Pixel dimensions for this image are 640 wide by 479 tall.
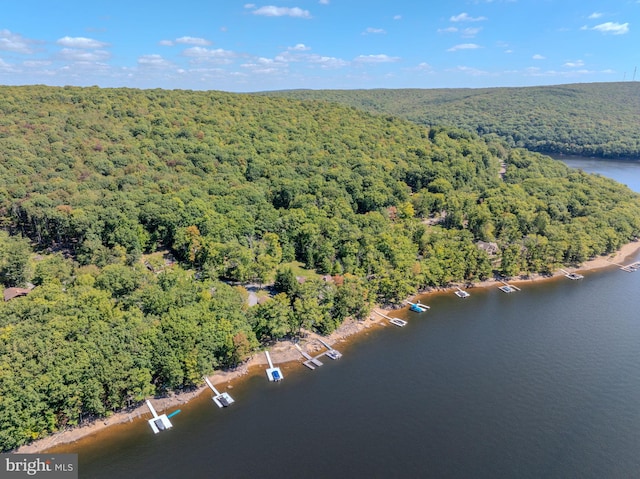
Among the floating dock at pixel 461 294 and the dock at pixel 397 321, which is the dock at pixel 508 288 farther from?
the dock at pixel 397 321

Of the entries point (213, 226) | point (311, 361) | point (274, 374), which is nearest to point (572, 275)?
point (311, 361)

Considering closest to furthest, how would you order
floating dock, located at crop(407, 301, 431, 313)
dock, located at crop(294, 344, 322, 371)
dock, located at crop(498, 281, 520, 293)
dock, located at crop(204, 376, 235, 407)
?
dock, located at crop(204, 376, 235, 407) → dock, located at crop(294, 344, 322, 371) → floating dock, located at crop(407, 301, 431, 313) → dock, located at crop(498, 281, 520, 293)

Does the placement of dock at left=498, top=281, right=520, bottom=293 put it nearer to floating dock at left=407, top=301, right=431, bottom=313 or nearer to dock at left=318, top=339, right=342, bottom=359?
floating dock at left=407, top=301, right=431, bottom=313

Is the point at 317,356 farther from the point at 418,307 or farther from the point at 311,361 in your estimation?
the point at 418,307

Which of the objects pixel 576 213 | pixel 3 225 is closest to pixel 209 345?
pixel 3 225

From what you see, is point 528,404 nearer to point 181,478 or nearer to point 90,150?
point 181,478

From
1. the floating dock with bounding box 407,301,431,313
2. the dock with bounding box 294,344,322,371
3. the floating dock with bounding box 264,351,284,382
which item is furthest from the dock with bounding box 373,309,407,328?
the floating dock with bounding box 264,351,284,382
